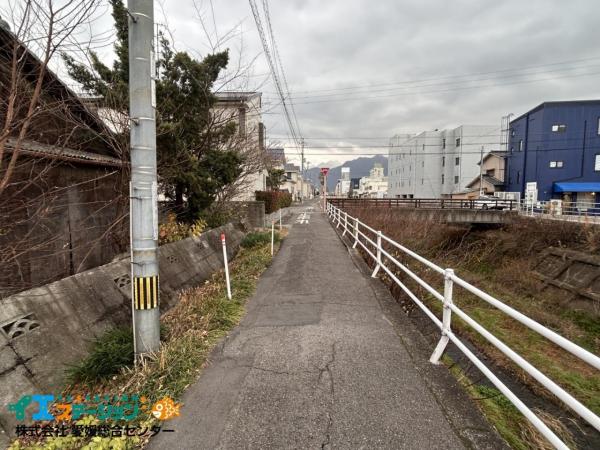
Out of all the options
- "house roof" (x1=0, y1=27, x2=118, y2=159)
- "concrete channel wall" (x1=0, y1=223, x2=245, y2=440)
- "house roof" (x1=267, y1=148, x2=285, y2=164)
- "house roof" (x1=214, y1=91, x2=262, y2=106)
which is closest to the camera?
"concrete channel wall" (x1=0, y1=223, x2=245, y2=440)

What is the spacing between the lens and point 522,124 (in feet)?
117

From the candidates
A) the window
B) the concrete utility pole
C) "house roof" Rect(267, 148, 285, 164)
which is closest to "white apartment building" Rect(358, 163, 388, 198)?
"house roof" Rect(267, 148, 285, 164)

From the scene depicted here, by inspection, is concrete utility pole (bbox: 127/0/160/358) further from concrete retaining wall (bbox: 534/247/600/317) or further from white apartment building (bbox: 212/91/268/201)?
concrete retaining wall (bbox: 534/247/600/317)

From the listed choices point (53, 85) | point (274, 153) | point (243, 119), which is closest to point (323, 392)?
point (53, 85)

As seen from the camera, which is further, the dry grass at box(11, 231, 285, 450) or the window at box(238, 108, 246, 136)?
the window at box(238, 108, 246, 136)

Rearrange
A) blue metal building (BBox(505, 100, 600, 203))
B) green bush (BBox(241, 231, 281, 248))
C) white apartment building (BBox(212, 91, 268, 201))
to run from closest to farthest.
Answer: white apartment building (BBox(212, 91, 268, 201)) → green bush (BBox(241, 231, 281, 248)) → blue metal building (BBox(505, 100, 600, 203))

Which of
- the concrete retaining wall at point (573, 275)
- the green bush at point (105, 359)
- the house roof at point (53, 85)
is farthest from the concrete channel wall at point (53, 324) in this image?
the concrete retaining wall at point (573, 275)

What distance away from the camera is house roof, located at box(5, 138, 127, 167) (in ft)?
13.2

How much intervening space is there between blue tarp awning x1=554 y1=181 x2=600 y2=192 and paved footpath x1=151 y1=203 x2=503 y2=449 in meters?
37.3

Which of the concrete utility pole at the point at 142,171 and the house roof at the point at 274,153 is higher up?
the house roof at the point at 274,153

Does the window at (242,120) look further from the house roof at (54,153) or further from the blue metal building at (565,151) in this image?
the blue metal building at (565,151)

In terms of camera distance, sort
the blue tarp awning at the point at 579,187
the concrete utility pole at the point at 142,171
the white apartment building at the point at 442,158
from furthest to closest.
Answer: the white apartment building at the point at 442,158 < the blue tarp awning at the point at 579,187 < the concrete utility pole at the point at 142,171

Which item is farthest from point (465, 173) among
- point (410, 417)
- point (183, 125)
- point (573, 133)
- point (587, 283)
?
point (410, 417)

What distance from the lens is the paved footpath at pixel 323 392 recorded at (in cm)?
218
